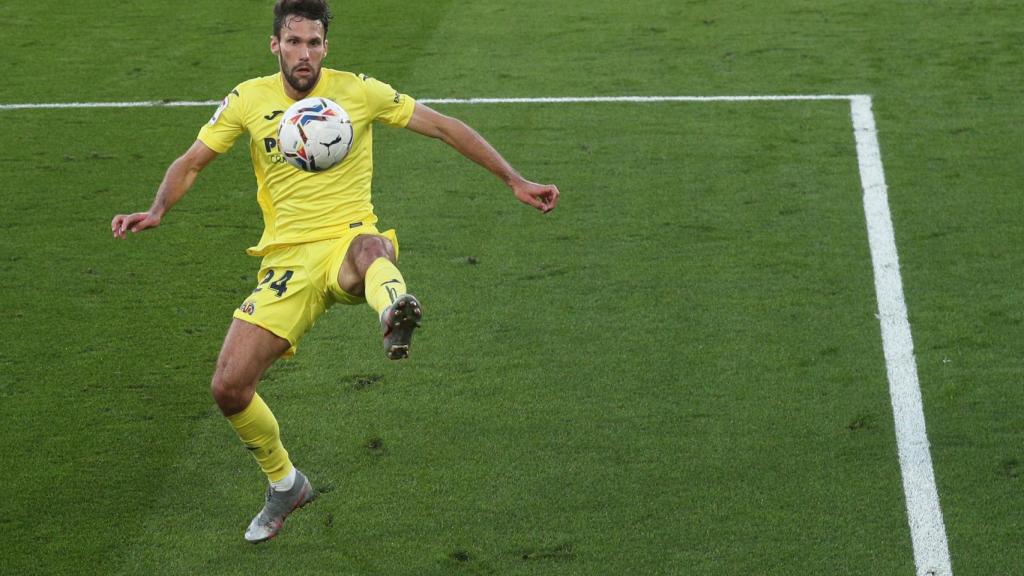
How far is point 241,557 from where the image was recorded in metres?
6.43

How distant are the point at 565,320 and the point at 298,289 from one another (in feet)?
7.97

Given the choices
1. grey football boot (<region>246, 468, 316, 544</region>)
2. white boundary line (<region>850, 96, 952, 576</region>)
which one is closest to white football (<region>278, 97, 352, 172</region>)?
grey football boot (<region>246, 468, 316, 544</region>)

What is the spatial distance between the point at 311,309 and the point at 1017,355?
3.75 m

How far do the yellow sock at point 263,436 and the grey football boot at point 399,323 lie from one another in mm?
945

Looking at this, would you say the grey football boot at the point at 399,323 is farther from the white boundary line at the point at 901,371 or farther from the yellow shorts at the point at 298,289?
the white boundary line at the point at 901,371

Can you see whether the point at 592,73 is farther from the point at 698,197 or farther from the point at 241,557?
the point at 241,557

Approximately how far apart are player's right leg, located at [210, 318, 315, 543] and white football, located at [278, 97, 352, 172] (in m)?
0.75

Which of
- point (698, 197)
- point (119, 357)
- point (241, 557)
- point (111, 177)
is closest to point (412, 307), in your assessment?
point (241, 557)

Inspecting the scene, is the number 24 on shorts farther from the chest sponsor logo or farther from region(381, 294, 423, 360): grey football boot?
region(381, 294, 423, 360): grey football boot

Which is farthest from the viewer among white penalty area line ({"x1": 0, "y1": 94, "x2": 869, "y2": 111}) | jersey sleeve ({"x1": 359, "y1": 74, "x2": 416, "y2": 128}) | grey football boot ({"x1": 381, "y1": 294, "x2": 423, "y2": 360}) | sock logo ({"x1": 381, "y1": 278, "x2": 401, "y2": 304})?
white penalty area line ({"x1": 0, "y1": 94, "x2": 869, "y2": 111})

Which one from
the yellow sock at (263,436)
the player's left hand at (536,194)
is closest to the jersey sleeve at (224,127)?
the yellow sock at (263,436)

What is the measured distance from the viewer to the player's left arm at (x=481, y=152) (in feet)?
21.7

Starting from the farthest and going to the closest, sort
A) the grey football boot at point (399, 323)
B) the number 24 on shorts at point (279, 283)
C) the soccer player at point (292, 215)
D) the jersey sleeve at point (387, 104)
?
the jersey sleeve at point (387, 104) < the number 24 on shorts at point (279, 283) < the soccer player at point (292, 215) < the grey football boot at point (399, 323)

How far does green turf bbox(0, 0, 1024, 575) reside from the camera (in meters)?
6.60
